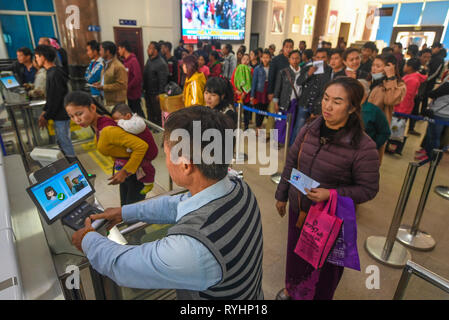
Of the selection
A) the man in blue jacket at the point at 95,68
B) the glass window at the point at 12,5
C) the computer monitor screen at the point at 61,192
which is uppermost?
the glass window at the point at 12,5

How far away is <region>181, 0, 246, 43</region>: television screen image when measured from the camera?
10234 millimetres

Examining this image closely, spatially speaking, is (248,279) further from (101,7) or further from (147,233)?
(101,7)

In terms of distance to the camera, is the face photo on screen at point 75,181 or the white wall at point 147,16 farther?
the white wall at point 147,16

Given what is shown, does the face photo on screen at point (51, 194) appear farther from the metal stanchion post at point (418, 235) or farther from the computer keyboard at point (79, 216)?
the metal stanchion post at point (418, 235)

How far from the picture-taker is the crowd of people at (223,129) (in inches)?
34.7

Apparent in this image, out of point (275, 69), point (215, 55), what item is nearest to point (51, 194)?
point (275, 69)

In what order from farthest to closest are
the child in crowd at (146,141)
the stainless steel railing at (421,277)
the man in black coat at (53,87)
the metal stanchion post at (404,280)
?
the man in black coat at (53,87) → the child in crowd at (146,141) → the metal stanchion post at (404,280) → the stainless steel railing at (421,277)

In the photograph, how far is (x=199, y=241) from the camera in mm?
826

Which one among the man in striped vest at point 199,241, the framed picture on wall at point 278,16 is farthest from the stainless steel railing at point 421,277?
the framed picture on wall at point 278,16

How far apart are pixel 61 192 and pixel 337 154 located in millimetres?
1515

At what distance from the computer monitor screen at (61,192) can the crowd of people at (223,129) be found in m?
0.23

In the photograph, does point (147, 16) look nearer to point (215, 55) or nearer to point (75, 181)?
point (215, 55)

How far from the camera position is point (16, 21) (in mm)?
8359
